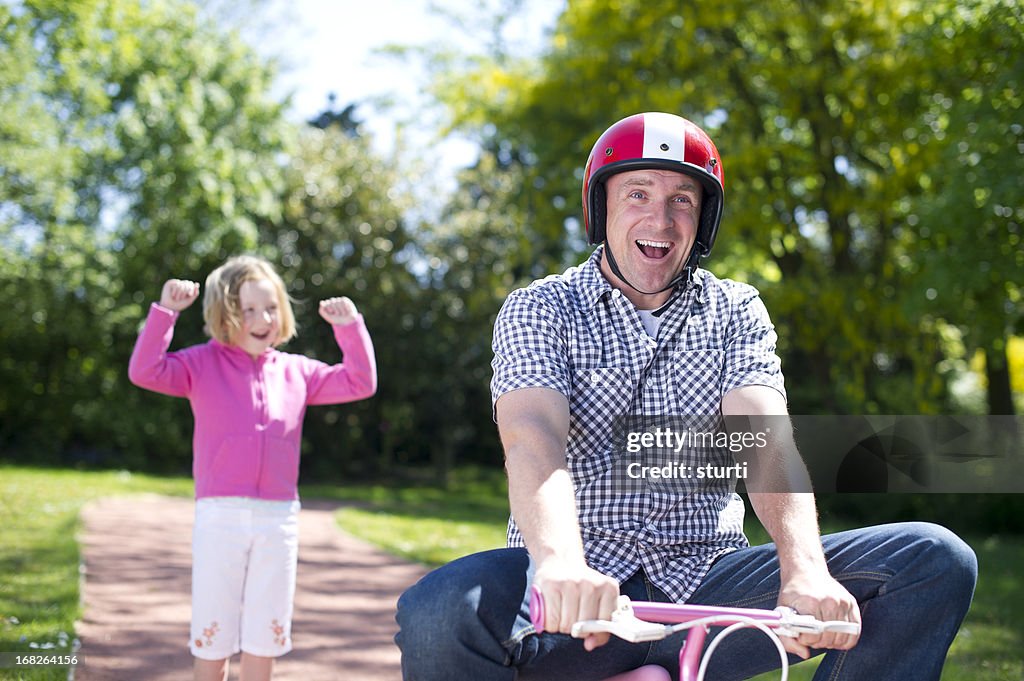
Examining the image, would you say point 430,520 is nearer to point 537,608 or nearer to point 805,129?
point 805,129

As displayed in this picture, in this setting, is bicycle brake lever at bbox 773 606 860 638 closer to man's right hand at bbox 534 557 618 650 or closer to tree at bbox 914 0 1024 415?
man's right hand at bbox 534 557 618 650

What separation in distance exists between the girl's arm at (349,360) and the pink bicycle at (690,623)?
110 inches

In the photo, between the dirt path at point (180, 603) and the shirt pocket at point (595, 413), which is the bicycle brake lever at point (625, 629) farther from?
the dirt path at point (180, 603)

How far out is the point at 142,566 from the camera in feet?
27.6

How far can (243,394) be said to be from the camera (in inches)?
181

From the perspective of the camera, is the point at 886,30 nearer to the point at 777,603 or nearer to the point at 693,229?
the point at 693,229

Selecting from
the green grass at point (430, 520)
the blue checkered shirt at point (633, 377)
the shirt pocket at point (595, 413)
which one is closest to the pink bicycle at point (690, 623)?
the blue checkered shirt at point (633, 377)

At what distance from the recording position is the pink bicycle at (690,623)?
1.88 metres

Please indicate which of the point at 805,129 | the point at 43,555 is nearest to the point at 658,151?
the point at 43,555

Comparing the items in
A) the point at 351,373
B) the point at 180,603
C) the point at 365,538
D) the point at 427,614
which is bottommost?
the point at 180,603

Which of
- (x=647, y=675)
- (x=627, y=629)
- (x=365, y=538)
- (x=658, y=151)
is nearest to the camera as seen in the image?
(x=627, y=629)

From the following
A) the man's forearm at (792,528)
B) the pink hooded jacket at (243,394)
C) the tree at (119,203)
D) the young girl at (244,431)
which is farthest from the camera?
the tree at (119,203)

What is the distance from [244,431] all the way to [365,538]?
20.5 ft

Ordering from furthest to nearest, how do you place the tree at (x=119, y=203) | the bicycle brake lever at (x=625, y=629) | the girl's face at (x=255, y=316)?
the tree at (x=119, y=203) < the girl's face at (x=255, y=316) < the bicycle brake lever at (x=625, y=629)
